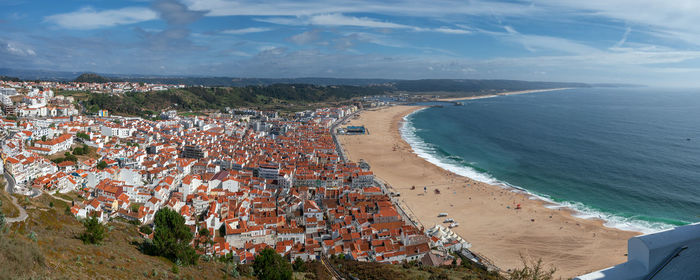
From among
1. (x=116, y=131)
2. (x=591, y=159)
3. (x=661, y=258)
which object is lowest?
(x=591, y=159)

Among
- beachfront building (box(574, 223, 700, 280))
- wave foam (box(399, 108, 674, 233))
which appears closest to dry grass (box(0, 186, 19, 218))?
beachfront building (box(574, 223, 700, 280))

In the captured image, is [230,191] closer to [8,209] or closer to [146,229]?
[146,229]

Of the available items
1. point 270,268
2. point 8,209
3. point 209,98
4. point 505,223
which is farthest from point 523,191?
point 209,98

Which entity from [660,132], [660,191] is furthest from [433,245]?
[660,132]

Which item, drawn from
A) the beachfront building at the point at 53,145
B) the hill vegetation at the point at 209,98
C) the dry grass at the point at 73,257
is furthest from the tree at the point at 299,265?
the hill vegetation at the point at 209,98

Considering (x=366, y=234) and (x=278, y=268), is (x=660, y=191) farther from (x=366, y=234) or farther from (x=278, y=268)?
(x=278, y=268)

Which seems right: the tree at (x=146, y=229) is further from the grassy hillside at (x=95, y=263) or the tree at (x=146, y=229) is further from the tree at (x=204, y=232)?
the tree at (x=204, y=232)
